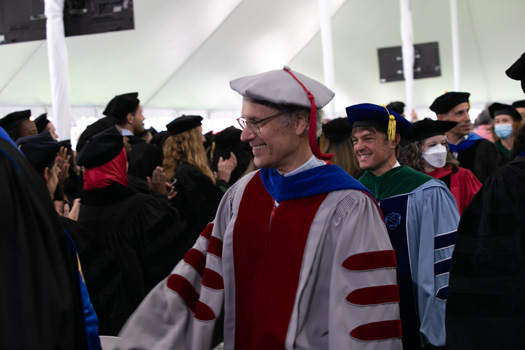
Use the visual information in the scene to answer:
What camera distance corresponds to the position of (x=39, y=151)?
136 inches

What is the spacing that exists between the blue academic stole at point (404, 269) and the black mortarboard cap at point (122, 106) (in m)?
3.73

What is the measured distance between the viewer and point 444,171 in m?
4.19

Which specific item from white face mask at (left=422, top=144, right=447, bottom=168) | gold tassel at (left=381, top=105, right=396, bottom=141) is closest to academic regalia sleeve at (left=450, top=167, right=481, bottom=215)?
white face mask at (left=422, top=144, right=447, bottom=168)

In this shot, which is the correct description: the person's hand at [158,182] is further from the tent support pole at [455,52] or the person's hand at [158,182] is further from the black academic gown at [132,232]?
the tent support pole at [455,52]

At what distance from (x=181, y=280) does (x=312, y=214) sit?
0.58 m

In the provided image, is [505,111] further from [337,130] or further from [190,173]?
[190,173]

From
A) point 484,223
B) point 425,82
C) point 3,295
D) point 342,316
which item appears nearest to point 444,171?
point 484,223

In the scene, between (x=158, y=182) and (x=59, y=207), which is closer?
(x=59, y=207)

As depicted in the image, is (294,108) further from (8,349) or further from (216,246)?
(8,349)

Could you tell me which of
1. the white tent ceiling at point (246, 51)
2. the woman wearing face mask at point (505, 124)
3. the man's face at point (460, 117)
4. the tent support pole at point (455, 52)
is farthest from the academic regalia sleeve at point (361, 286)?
the tent support pole at point (455, 52)

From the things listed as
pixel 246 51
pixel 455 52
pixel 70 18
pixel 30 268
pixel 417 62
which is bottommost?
pixel 30 268

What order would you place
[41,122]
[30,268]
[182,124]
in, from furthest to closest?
[41,122], [182,124], [30,268]

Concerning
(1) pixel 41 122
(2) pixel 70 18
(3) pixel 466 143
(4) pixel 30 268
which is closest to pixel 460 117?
(3) pixel 466 143

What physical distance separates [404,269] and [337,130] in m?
2.34
